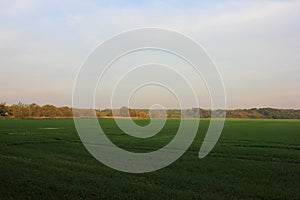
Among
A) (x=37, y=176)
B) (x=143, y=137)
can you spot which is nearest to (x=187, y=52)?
(x=37, y=176)

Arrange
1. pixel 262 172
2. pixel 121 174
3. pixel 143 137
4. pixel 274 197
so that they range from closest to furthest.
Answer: pixel 274 197
pixel 121 174
pixel 262 172
pixel 143 137

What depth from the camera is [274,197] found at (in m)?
10.0

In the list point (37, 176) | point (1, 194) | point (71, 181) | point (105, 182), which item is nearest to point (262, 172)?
point (105, 182)

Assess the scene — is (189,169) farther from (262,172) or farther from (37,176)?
(37,176)

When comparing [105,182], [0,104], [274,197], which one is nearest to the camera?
[274,197]

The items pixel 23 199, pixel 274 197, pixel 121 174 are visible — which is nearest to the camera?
pixel 23 199

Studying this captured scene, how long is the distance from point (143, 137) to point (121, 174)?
74.5 feet

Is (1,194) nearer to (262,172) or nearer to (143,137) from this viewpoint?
(262,172)

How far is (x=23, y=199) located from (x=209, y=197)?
203 inches

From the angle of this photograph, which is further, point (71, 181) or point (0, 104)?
point (0, 104)

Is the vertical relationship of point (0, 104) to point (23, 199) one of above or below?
above

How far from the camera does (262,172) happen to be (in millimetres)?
14727

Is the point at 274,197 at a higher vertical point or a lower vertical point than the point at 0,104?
lower

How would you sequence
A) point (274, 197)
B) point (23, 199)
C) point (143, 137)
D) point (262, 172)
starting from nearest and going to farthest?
point (23, 199) < point (274, 197) < point (262, 172) < point (143, 137)
